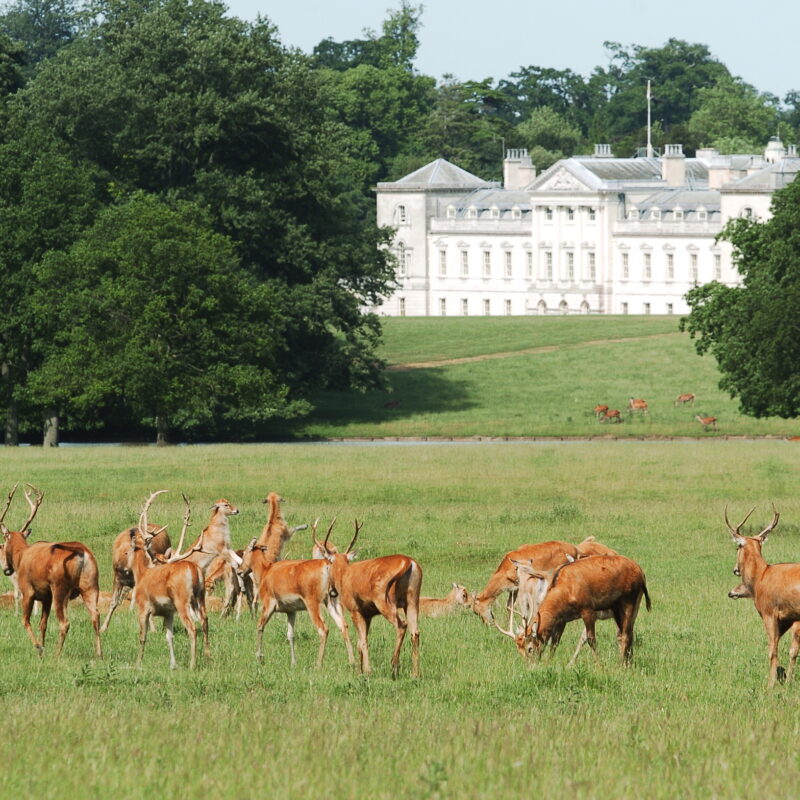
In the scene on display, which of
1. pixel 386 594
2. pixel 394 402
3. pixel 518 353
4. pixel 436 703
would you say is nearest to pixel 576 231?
pixel 518 353

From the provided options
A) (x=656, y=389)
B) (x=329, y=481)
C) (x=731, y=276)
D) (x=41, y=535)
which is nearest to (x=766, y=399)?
(x=329, y=481)

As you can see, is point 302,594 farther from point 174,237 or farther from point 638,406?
point 638,406

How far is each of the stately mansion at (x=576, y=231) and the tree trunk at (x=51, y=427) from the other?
64.7 meters

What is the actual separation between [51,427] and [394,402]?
19.1m

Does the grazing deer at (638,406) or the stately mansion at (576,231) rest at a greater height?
the stately mansion at (576,231)

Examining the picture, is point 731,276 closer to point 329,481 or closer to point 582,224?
point 582,224

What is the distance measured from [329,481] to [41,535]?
1186 centimetres

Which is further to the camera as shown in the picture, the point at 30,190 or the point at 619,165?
the point at 619,165

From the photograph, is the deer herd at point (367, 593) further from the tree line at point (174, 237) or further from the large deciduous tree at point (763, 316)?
the tree line at point (174, 237)

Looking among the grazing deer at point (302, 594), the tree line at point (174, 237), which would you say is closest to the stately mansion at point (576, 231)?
the tree line at point (174, 237)

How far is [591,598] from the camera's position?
53.2ft

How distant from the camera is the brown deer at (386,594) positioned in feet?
51.3

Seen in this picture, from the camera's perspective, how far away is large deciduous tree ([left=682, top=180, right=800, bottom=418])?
119 ft

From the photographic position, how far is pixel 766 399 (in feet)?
127
